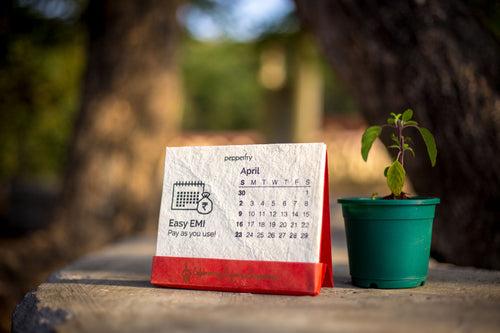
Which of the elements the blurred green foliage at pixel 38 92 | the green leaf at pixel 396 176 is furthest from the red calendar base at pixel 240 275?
the blurred green foliage at pixel 38 92

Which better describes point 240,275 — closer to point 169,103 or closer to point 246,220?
point 246,220

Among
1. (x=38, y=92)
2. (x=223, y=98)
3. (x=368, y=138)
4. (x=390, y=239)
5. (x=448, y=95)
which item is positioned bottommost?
(x=390, y=239)

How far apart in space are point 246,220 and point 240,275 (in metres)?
0.17

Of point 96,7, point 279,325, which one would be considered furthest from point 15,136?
point 279,325

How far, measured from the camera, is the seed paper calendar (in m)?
A: 1.71

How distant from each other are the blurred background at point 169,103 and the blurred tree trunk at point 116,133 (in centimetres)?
1

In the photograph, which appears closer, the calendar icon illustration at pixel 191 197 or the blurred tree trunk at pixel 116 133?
the calendar icon illustration at pixel 191 197

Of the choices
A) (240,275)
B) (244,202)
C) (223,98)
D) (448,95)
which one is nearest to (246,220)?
(244,202)

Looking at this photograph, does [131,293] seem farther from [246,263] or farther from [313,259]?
[313,259]

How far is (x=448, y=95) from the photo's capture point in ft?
7.51

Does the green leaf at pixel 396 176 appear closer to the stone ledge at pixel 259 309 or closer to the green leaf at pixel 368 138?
the green leaf at pixel 368 138

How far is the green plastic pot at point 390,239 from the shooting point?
1756 mm

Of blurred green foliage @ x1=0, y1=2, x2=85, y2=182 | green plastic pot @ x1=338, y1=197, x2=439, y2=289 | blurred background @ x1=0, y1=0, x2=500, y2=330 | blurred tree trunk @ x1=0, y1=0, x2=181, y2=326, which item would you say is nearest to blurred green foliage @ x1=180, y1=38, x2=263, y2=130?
blurred background @ x1=0, y1=0, x2=500, y2=330

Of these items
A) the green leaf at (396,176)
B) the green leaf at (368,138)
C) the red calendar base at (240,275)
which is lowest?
the red calendar base at (240,275)
